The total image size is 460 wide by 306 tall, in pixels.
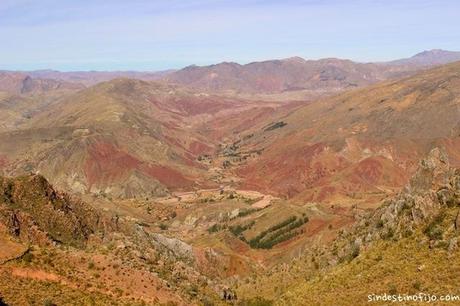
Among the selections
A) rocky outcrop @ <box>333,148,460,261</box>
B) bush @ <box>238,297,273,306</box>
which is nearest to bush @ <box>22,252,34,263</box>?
rocky outcrop @ <box>333,148,460,261</box>

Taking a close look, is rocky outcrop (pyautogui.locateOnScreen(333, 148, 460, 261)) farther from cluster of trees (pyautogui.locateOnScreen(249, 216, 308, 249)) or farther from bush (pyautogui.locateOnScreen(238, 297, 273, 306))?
cluster of trees (pyautogui.locateOnScreen(249, 216, 308, 249))

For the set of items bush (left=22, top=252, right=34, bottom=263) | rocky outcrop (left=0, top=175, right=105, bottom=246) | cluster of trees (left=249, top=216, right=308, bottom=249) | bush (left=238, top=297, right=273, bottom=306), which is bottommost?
cluster of trees (left=249, top=216, right=308, bottom=249)

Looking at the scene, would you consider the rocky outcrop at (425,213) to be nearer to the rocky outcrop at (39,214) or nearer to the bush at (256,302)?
the bush at (256,302)

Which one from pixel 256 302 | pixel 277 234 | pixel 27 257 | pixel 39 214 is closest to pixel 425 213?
pixel 256 302

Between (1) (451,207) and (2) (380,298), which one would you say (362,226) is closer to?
(1) (451,207)

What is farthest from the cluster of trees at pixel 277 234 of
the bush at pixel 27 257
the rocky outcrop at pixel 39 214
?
the bush at pixel 27 257

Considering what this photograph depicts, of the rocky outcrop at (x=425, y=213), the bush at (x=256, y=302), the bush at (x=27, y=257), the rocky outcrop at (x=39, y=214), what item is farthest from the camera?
the bush at (x=256, y=302)

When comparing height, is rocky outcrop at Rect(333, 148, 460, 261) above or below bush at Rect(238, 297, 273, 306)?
above

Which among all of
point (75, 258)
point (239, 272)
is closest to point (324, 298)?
point (75, 258)
